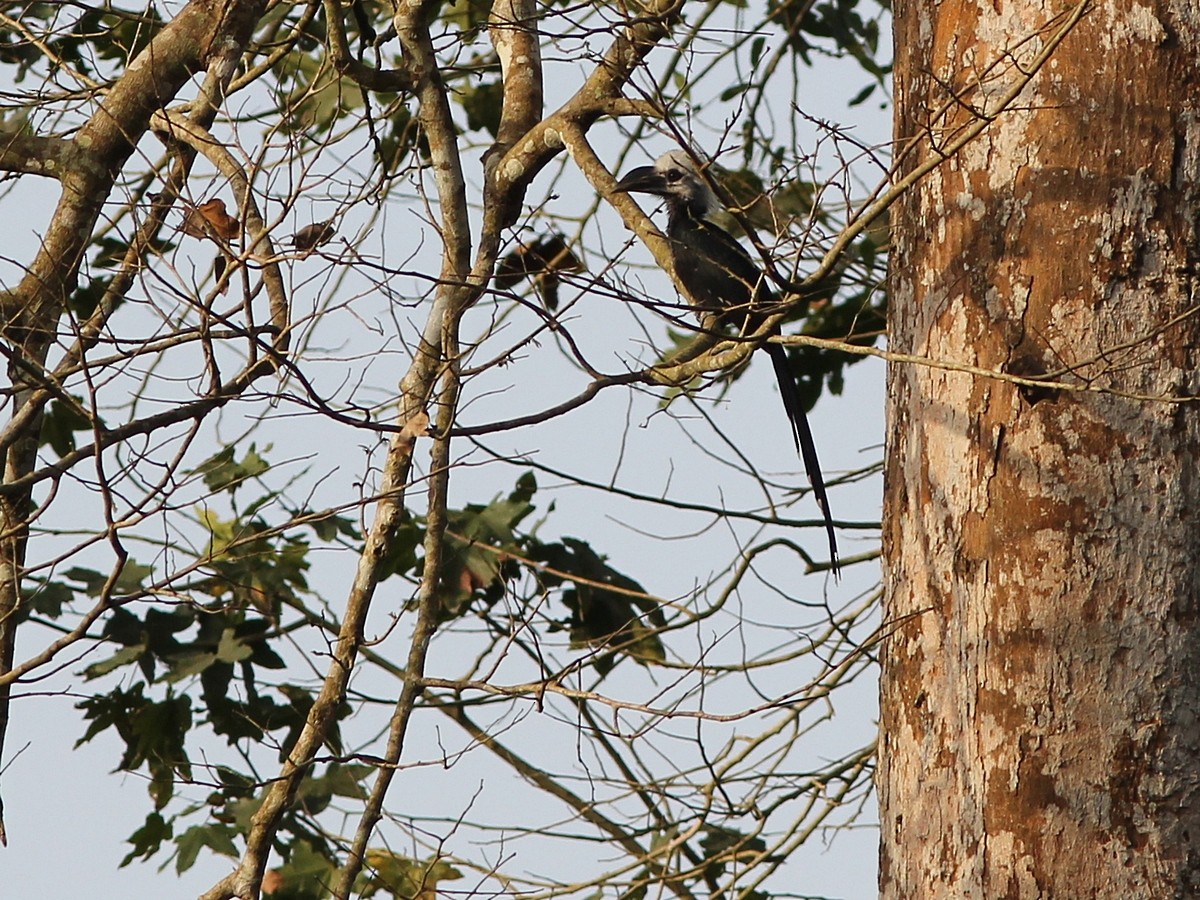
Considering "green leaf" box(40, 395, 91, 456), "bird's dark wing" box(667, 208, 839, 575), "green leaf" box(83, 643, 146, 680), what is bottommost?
"green leaf" box(83, 643, 146, 680)

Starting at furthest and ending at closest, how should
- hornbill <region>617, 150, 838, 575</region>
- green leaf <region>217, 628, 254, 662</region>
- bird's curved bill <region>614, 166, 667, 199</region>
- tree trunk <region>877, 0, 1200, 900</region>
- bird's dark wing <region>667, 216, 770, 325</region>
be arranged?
1. bird's curved bill <region>614, 166, 667, 199</region>
2. green leaf <region>217, 628, 254, 662</region>
3. hornbill <region>617, 150, 838, 575</region>
4. bird's dark wing <region>667, 216, 770, 325</region>
5. tree trunk <region>877, 0, 1200, 900</region>

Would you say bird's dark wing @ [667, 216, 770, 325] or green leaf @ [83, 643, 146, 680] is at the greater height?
bird's dark wing @ [667, 216, 770, 325]

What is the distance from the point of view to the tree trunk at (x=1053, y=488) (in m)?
2.03

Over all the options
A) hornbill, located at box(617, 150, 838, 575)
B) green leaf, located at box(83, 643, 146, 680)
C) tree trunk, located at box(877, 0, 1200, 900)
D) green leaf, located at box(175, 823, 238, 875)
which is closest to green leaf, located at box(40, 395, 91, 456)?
green leaf, located at box(83, 643, 146, 680)

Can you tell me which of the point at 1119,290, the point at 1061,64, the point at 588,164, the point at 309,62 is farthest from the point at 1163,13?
the point at 309,62

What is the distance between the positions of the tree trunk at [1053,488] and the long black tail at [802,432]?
5.28 feet

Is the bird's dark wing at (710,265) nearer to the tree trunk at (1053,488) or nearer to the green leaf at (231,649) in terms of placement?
the tree trunk at (1053,488)

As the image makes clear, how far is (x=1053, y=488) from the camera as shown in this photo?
213cm

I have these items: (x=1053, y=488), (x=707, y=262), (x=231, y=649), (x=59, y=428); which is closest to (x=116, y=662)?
(x=231, y=649)

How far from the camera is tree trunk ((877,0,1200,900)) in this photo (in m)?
2.03

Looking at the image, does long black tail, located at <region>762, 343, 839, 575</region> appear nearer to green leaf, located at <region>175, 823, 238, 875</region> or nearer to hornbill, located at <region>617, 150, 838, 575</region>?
hornbill, located at <region>617, 150, 838, 575</region>

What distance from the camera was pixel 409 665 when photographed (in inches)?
133

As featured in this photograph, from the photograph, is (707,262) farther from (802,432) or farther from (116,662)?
(116,662)

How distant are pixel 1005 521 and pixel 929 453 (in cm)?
19
